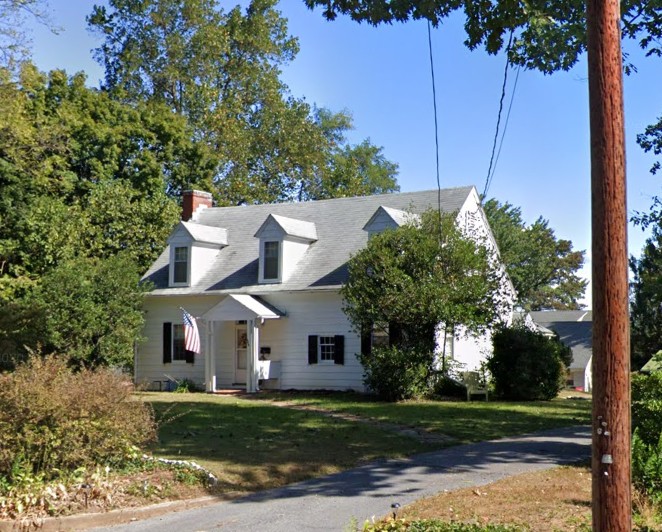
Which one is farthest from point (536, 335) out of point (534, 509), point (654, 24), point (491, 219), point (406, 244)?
point (491, 219)

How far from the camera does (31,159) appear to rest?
30.5 metres

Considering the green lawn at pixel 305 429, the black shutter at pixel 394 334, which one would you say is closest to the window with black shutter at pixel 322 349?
the green lawn at pixel 305 429

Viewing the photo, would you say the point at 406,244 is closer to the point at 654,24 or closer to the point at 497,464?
the point at 654,24

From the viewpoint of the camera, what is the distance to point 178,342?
31.3 meters

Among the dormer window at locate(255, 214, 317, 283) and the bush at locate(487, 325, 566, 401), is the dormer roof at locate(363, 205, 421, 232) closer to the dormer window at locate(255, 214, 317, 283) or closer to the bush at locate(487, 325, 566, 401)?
the dormer window at locate(255, 214, 317, 283)

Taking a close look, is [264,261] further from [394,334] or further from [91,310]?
[394,334]

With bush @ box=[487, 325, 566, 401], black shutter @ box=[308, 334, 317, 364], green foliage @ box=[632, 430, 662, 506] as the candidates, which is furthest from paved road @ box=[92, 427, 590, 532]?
black shutter @ box=[308, 334, 317, 364]

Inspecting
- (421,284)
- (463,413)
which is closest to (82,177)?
(421,284)

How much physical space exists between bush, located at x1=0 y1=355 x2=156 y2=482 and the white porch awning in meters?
16.7

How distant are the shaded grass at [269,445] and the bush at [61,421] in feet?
3.60

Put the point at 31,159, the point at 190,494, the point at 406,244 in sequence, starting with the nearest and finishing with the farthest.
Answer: the point at 190,494, the point at 406,244, the point at 31,159

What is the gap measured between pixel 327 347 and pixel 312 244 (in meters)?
4.17

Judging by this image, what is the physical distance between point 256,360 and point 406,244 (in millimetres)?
7075

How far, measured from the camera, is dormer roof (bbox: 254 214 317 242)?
29.5m
